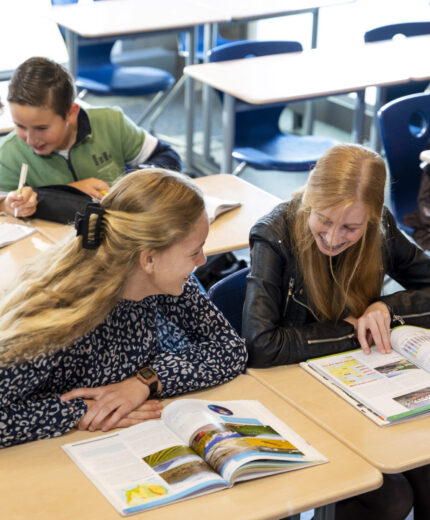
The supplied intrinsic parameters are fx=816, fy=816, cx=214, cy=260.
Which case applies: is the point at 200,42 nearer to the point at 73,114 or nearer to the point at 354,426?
the point at 73,114

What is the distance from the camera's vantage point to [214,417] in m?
1.59

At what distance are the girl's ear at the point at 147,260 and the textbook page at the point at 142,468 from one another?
312 millimetres

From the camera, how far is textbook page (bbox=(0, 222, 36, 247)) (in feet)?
8.13

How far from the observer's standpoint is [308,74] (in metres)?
3.82

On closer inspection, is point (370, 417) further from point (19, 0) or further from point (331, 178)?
point (19, 0)

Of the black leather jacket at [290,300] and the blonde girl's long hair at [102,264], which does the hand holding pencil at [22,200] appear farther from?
the blonde girl's long hair at [102,264]

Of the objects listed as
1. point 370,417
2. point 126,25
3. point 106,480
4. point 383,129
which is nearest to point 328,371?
point 370,417

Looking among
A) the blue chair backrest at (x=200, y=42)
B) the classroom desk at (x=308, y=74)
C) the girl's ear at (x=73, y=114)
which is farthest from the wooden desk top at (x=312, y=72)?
the blue chair backrest at (x=200, y=42)

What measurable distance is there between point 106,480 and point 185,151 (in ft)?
12.8

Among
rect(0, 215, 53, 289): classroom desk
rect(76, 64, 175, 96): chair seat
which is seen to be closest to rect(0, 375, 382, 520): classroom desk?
rect(0, 215, 53, 289): classroom desk

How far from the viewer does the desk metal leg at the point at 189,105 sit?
4.76m

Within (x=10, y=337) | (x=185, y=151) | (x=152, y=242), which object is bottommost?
(x=185, y=151)

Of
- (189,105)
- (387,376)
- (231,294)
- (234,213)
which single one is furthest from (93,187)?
(189,105)

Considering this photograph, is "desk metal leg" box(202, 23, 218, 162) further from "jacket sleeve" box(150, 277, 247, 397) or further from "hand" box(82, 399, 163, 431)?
"hand" box(82, 399, 163, 431)
